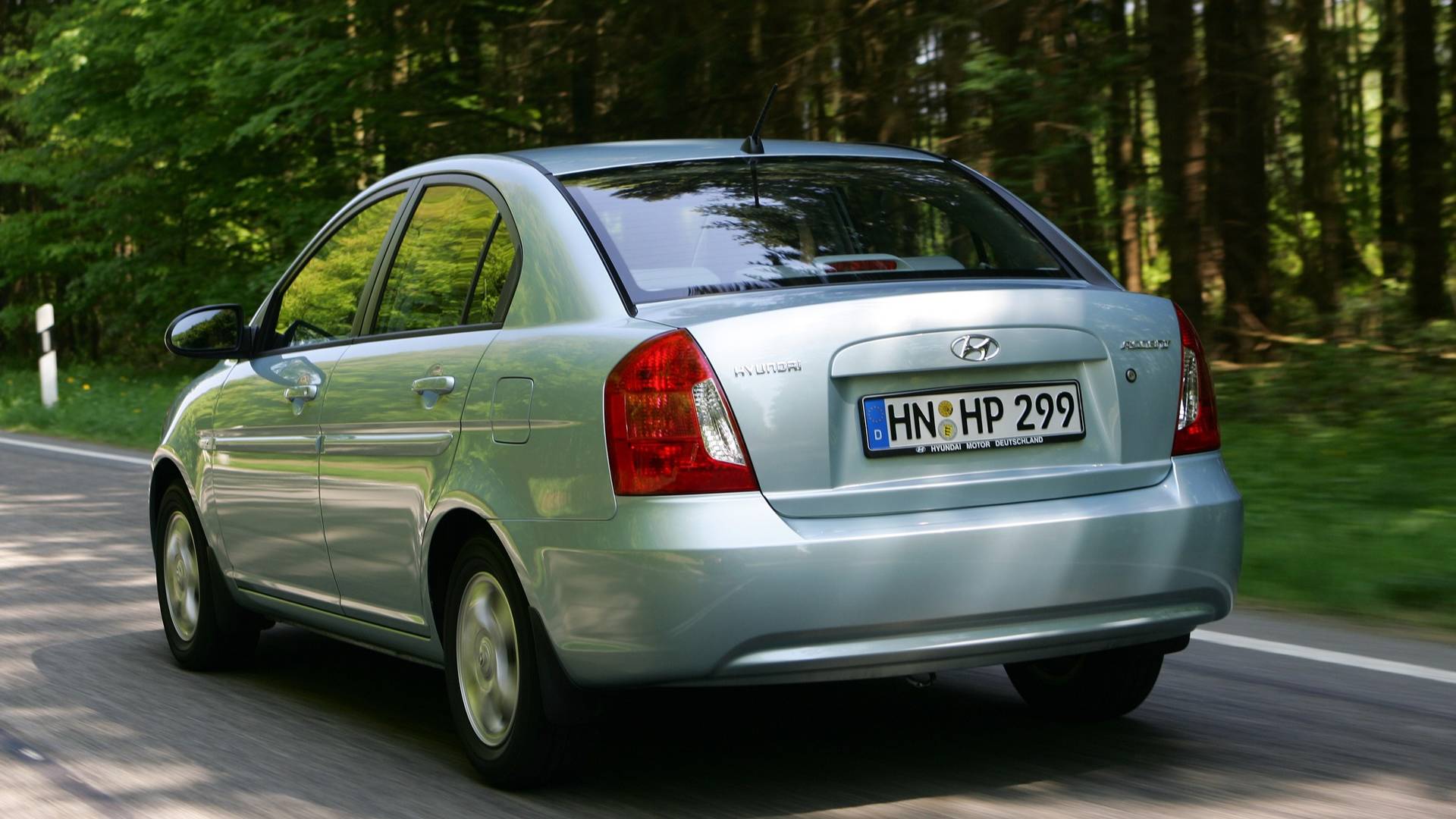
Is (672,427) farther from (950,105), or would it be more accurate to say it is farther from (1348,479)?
(950,105)

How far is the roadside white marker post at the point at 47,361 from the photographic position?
20.2 metres

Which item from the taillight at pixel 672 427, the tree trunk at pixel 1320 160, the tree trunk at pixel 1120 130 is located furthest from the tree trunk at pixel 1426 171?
the taillight at pixel 672 427

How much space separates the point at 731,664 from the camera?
374 cm

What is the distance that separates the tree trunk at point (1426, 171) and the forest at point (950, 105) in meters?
0.03

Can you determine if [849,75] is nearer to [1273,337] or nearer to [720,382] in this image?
[1273,337]

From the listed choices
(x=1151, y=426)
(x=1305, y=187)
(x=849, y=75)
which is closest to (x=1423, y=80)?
(x=1305, y=187)

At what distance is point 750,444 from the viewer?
377cm

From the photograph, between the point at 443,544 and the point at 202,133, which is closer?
the point at 443,544

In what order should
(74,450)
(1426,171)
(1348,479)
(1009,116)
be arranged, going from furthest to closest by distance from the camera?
(74,450) → (1426,171) → (1009,116) → (1348,479)

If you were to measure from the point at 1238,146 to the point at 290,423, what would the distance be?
1113 centimetres

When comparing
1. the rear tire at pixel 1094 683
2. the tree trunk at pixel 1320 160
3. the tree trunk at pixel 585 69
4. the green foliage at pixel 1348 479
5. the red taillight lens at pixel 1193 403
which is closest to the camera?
the red taillight lens at pixel 1193 403

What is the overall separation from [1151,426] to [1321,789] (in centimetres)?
92

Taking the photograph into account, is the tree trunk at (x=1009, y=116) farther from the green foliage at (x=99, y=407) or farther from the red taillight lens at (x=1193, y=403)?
the red taillight lens at (x=1193, y=403)

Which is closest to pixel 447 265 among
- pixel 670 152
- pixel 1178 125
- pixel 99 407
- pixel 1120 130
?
pixel 670 152
